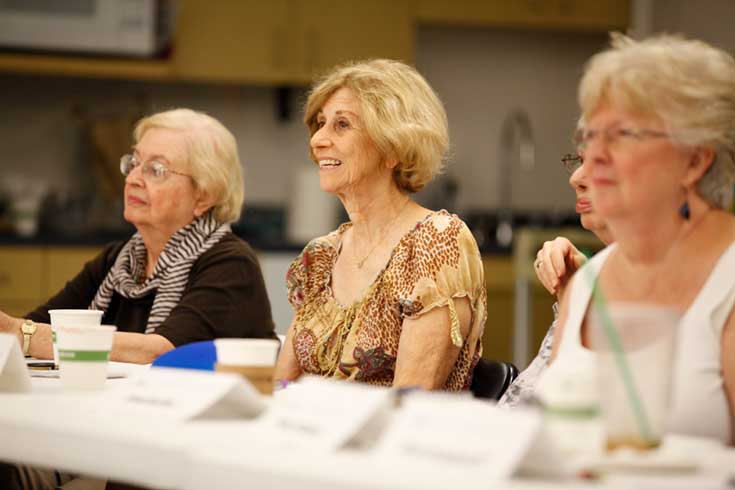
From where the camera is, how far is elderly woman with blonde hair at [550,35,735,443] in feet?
5.18

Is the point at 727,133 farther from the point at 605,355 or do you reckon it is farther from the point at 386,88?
the point at 386,88

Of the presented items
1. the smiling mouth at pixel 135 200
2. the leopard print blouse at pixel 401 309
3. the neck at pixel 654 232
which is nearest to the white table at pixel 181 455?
the neck at pixel 654 232

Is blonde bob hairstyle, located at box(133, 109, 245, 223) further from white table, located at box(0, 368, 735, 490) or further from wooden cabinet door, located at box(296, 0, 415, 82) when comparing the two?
wooden cabinet door, located at box(296, 0, 415, 82)

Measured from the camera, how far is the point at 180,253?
2.91 m

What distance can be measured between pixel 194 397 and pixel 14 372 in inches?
17.1

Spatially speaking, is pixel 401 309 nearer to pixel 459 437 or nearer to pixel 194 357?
pixel 194 357

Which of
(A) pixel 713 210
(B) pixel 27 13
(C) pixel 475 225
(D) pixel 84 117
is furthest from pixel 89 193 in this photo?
(A) pixel 713 210

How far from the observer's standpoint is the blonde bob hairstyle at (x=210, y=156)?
119 inches

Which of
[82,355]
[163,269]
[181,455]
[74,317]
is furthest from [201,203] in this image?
[181,455]

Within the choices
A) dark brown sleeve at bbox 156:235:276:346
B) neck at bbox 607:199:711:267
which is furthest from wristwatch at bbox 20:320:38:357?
neck at bbox 607:199:711:267

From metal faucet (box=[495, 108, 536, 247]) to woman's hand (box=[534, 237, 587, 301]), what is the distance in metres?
3.67

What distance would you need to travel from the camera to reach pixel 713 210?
5.58ft

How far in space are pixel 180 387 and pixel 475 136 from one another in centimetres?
457

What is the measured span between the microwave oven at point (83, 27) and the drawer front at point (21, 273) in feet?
3.12
